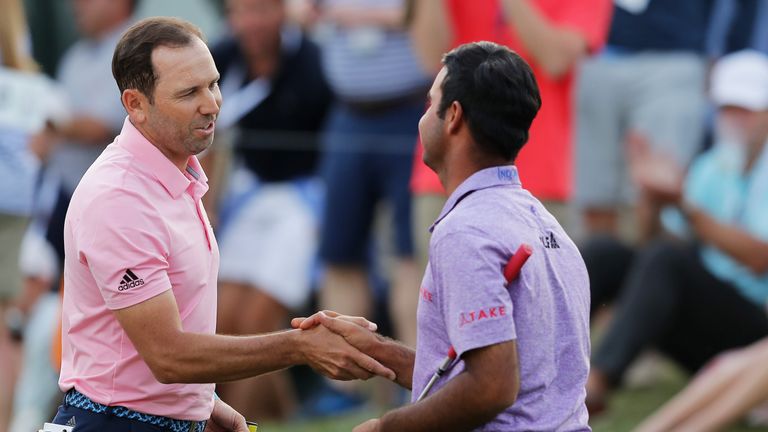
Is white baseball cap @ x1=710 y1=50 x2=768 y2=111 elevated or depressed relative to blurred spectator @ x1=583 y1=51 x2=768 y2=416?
elevated

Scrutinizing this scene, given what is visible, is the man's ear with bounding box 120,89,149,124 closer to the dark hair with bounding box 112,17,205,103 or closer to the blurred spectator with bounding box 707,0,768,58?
the dark hair with bounding box 112,17,205,103

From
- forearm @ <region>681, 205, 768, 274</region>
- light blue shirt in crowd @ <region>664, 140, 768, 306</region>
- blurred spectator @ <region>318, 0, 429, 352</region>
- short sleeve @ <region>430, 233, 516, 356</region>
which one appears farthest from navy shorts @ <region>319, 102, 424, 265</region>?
short sleeve @ <region>430, 233, 516, 356</region>

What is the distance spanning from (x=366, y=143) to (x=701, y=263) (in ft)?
6.49

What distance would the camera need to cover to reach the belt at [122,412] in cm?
364

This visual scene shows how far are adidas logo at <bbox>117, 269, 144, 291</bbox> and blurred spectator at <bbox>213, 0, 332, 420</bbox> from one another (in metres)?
4.48

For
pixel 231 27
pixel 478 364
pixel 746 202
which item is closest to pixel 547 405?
pixel 478 364

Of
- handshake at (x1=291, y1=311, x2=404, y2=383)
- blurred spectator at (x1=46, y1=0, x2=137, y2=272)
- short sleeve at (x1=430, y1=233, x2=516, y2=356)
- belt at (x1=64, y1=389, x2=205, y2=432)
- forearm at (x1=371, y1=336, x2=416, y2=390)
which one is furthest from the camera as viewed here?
blurred spectator at (x1=46, y1=0, x2=137, y2=272)

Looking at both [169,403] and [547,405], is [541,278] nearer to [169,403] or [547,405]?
[547,405]

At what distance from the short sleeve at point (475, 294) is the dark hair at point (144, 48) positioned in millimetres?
946

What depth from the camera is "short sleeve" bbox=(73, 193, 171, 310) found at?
3.53 meters

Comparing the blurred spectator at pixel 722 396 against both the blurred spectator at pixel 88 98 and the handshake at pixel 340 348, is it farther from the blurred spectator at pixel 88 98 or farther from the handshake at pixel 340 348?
the blurred spectator at pixel 88 98

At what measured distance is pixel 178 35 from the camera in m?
3.70

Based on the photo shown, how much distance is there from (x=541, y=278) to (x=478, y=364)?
11.3 inches

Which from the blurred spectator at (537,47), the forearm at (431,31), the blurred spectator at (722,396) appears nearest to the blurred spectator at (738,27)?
the blurred spectator at (537,47)
